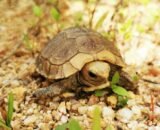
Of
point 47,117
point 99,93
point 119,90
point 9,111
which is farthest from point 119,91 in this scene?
point 9,111

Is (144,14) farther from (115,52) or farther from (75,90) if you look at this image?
(75,90)

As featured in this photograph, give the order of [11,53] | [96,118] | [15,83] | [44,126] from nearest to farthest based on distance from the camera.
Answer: [96,118]
[44,126]
[15,83]
[11,53]

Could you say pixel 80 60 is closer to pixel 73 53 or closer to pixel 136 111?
pixel 73 53

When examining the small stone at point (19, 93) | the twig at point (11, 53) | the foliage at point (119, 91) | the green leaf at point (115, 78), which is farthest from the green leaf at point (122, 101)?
the twig at point (11, 53)

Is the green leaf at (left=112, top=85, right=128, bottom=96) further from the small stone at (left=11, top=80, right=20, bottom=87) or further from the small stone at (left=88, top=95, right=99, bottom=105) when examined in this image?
the small stone at (left=11, top=80, right=20, bottom=87)

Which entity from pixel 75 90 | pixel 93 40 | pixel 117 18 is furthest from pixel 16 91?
pixel 117 18

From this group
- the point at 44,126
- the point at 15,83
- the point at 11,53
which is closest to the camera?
the point at 44,126

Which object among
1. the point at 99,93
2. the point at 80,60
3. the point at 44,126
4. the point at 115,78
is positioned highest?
the point at 80,60
